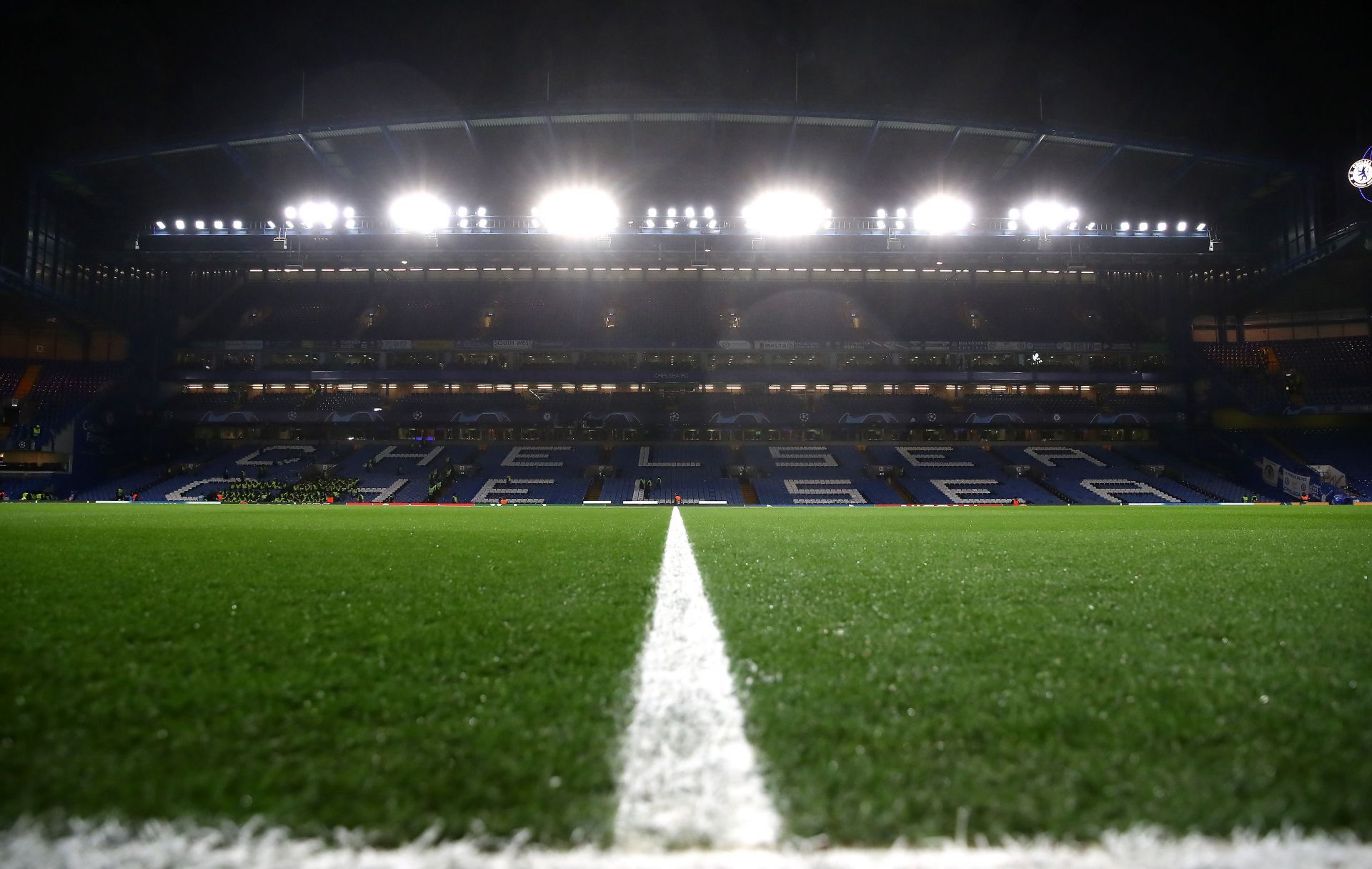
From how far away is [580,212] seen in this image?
3450cm

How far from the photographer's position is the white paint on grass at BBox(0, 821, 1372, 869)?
0.93 meters

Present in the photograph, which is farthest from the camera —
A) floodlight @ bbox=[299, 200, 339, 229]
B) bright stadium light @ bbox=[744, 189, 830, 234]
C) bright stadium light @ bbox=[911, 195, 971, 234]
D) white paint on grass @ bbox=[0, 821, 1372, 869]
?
bright stadium light @ bbox=[744, 189, 830, 234]

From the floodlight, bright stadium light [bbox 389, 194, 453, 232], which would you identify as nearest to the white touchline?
bright stadium light [bbox 389, 194, 453, 232]

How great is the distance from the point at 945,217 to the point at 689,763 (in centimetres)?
3807

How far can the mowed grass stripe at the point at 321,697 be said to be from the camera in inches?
43.0

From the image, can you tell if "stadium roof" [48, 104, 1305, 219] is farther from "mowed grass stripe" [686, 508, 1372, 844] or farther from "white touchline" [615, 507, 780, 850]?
"white touchline" [615, 507, 780, 850]

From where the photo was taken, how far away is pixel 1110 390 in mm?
38688

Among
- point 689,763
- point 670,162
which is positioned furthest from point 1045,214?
point 689,763

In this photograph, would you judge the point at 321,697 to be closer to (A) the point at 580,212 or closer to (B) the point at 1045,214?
(A) the point at 580,212

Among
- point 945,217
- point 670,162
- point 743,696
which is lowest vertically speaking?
point 743,696

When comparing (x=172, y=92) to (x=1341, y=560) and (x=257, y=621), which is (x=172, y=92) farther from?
(x=1341, y=560)

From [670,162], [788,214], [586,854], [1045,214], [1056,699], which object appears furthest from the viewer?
[670,162]

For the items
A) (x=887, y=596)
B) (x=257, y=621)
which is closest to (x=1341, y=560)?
(x=887, y=596)

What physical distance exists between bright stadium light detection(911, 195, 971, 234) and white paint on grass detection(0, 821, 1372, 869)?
37.2 meters
